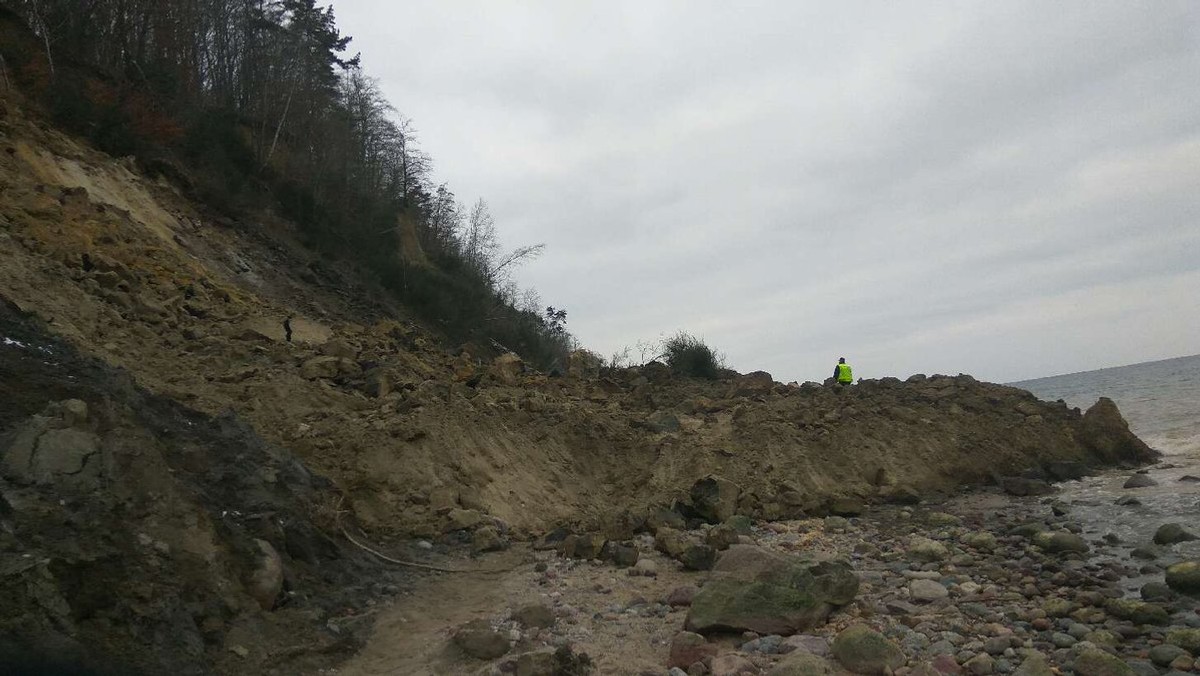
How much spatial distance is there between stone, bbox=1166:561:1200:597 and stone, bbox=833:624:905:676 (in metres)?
3.24

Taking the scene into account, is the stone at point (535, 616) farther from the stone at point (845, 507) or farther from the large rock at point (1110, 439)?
the large rock at point (1110, 439)

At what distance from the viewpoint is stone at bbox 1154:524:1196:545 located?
26.7 ft

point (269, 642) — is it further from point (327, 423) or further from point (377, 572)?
point (327, 423)

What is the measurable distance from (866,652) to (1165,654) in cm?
211

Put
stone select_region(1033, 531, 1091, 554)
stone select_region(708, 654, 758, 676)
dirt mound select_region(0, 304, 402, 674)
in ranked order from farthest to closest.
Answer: stone select_region(1033, 531, 1091, 554) → stone select_region(708, 654, 758, 676) → dirt mound select_region(0, 304, 402, 674)

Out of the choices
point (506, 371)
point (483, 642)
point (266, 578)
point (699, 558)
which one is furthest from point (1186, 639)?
point (506, 371)

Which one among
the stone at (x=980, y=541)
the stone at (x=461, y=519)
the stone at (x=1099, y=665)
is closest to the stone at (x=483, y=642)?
the stone at (x=461, y=519)

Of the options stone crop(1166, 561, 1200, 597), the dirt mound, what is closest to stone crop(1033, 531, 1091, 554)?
stone crop(1166, 561, 1200, 597)

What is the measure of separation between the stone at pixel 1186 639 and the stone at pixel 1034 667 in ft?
3.79

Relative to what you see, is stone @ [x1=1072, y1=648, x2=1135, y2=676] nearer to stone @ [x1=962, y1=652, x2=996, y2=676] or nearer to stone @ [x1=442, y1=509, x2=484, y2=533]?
stone @ [x1=962, y1=652, x2=996, y2=676]

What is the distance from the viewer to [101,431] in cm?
483

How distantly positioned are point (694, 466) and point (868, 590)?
4057 mm

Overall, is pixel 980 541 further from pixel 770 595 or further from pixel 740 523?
pixel 770 595

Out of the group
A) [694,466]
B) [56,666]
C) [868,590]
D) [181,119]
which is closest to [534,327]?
[181,119]
